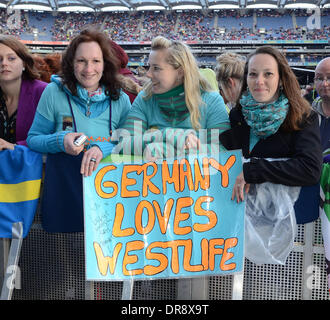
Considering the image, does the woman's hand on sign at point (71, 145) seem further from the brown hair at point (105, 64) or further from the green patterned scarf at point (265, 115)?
the green patterned scarf at point (265, 115)

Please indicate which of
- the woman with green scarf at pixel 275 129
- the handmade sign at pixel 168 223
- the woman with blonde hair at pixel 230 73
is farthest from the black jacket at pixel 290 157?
the woman with blonde hair at pixel 230 73

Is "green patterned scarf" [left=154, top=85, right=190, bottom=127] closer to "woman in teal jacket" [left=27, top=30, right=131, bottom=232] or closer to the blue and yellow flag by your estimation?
"woman in teal jacket" [left=27, top=30, right=131, bottom=232]

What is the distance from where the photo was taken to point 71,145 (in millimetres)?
1780

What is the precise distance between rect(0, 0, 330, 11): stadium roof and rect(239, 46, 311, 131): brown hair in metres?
31.5

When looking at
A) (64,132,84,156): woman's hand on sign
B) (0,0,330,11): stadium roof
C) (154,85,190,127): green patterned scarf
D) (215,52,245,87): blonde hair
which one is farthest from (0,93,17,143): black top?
(0,0,330,11): stadium roof

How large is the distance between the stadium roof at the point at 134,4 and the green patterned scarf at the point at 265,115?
3166 centimetres

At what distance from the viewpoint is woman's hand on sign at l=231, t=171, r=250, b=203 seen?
174cm

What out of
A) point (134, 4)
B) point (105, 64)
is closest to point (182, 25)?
point (134, 4)

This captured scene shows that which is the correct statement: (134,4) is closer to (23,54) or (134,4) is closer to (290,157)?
(23,54)

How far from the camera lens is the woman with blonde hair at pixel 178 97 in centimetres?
190

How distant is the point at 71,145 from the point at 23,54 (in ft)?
3.05

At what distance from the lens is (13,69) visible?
229 cm
